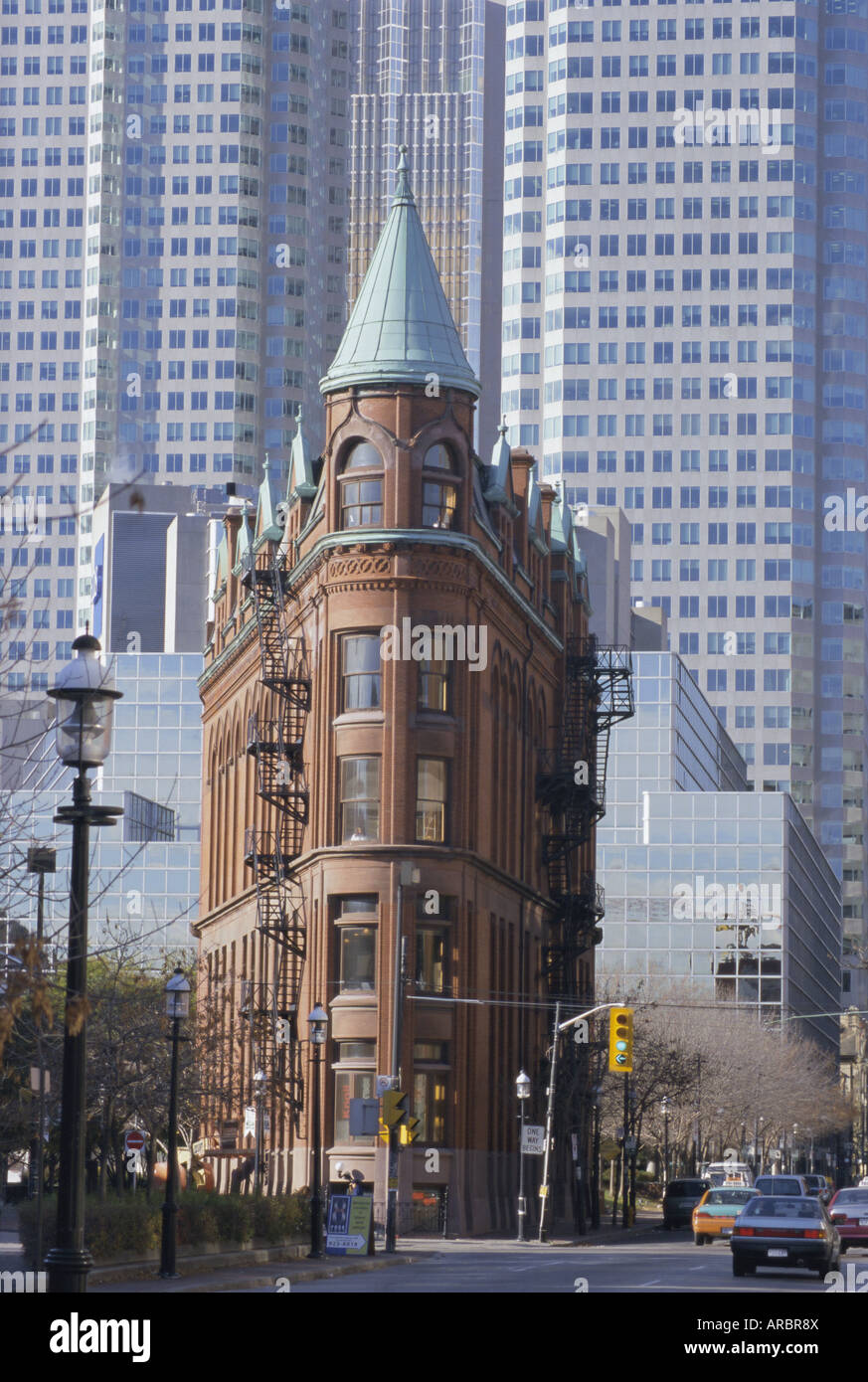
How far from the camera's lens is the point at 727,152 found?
192m

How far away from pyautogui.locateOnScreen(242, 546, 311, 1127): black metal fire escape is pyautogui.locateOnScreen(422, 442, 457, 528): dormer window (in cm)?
602

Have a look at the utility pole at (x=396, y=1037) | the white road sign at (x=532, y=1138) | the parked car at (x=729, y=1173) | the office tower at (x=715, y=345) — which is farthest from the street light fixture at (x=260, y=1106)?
the office tower at (x=715, y=345)

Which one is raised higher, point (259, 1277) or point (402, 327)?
point (402, 327)

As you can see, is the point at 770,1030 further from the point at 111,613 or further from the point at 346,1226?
the point at 346,1226

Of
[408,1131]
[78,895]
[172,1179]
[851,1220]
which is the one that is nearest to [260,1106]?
[408,1131]

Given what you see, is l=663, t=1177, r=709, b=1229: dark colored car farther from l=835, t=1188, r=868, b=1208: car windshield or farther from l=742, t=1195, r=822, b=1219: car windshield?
l=742, t=1195, r=822, b=1219: car windshield

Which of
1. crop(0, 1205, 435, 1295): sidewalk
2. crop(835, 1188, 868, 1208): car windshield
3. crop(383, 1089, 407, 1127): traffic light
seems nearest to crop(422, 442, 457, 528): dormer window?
crop(383, 1089, 407, 1127): traffic light

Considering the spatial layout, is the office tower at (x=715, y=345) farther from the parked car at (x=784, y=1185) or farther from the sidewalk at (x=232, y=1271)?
the sidewalk at (x=232, y=1271)

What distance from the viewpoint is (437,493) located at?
6178cm

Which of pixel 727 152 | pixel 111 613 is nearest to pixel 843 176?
pixel 727 152

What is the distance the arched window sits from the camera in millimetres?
61250

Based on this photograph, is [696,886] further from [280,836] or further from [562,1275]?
[562,1275]

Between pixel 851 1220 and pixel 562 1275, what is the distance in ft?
37.4
